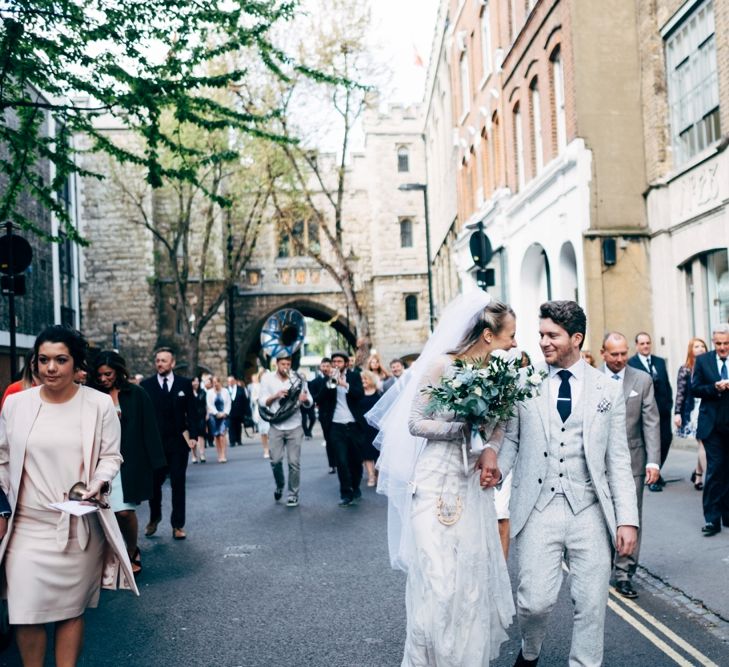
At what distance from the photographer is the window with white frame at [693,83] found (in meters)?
14.8

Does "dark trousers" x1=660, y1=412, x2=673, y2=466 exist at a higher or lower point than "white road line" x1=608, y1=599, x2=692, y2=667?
higher

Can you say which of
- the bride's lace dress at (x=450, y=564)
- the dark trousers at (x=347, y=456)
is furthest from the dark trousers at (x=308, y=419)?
the bride's lace dress at (x=450, y=564)

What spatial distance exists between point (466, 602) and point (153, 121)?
8181 millimetres

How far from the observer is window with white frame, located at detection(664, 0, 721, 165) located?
48.6 feet

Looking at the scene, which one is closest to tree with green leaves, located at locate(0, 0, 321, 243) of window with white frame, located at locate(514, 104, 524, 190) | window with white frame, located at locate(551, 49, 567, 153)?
window with white frame, located at locate(551, 49, 567, 153)

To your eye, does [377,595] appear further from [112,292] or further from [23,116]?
[112,292]

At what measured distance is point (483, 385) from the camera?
167 inches

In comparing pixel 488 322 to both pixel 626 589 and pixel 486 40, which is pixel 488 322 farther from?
pixel 486 40

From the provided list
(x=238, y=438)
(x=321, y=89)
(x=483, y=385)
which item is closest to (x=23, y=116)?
(x=483, y=385)

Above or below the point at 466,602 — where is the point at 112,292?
above

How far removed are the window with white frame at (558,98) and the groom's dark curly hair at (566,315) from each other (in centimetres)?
1500

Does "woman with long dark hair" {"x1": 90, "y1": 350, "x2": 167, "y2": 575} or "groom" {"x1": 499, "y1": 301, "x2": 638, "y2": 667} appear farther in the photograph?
"woman with long dark hair" {"x1": 90, "y1": 350, "x2": 167, "y2": 575}

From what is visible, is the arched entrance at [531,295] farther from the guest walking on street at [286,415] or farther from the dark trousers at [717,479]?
the dark trousers at [717,479]

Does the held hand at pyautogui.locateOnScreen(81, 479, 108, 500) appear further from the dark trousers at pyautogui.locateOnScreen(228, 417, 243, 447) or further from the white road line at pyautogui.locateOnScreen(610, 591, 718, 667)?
the dark trousers at pyautogui.locateOnScreen(228, 417, 243, 447)
